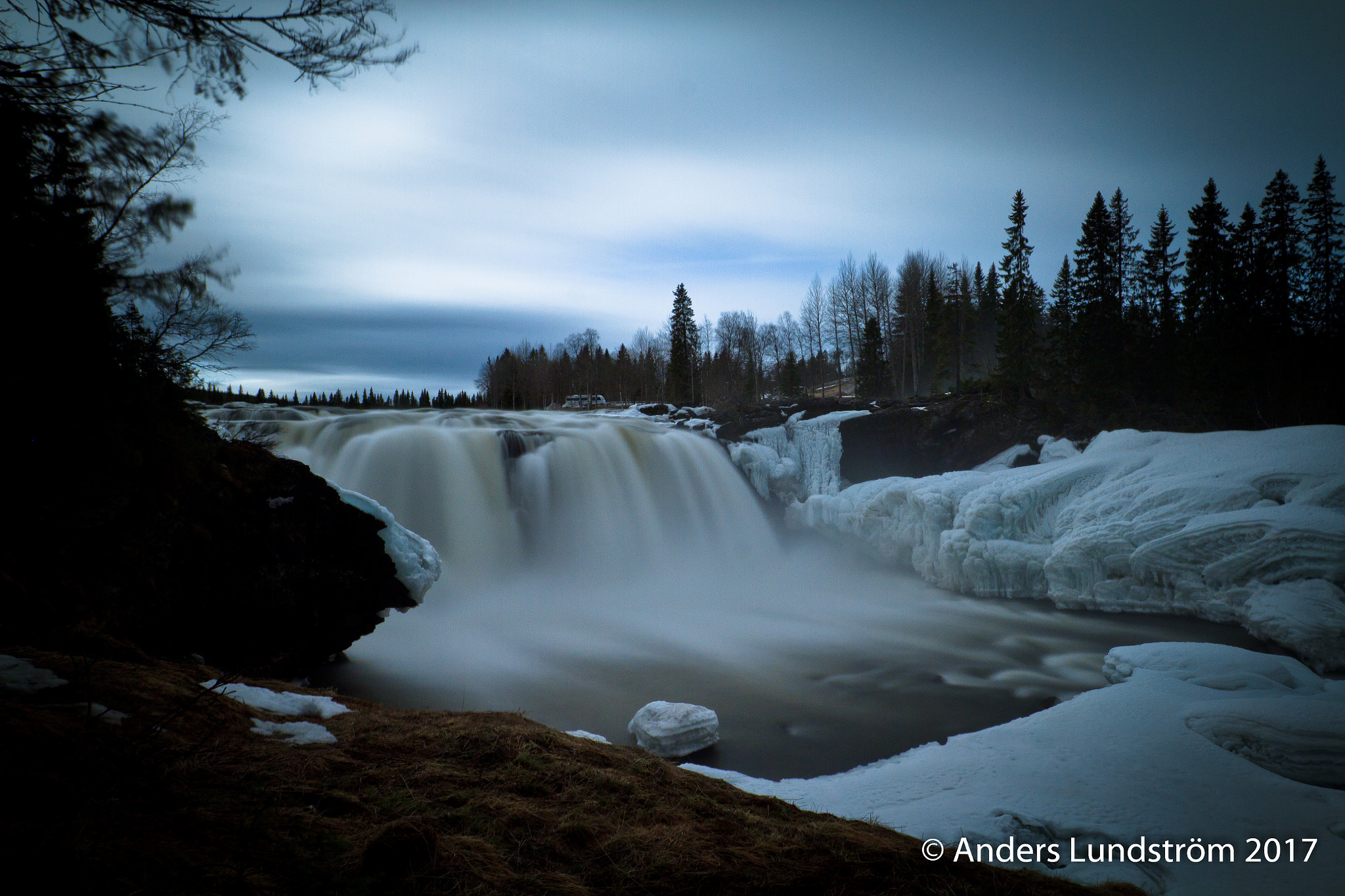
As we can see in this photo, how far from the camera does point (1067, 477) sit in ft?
42.4

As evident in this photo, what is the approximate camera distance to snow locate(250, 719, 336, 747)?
152 inches

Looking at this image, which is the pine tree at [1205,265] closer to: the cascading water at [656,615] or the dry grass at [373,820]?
the cascading water at [656,615]

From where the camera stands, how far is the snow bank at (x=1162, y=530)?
8.83 meters

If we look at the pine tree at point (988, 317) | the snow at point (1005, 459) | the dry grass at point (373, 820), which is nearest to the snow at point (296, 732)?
the dry grass at point (373, 820)

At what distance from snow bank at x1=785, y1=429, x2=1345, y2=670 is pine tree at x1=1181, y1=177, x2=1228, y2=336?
37.7 ft

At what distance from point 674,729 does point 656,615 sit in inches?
247

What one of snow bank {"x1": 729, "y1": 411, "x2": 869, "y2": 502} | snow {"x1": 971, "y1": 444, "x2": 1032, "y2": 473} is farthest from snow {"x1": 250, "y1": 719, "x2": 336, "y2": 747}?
snow {"x1": 971, "y1": 444, "x2": 1032, "y2": 473}

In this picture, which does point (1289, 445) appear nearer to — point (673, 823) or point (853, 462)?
point (853, 462)

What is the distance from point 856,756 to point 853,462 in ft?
45.5

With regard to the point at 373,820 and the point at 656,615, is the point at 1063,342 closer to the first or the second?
the point at 656,615

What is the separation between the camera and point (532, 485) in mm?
16344

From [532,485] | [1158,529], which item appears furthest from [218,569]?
[1158,529]

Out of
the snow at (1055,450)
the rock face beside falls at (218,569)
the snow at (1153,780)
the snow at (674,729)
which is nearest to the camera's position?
the snow at (1153,780)

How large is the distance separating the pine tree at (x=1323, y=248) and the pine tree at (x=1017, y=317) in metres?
7.88
